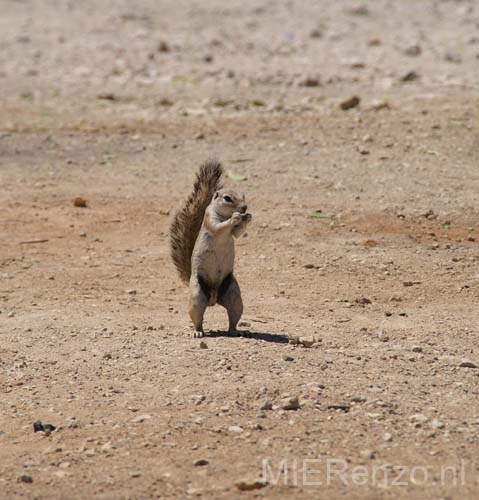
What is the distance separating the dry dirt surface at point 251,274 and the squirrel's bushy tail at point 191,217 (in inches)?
17.0

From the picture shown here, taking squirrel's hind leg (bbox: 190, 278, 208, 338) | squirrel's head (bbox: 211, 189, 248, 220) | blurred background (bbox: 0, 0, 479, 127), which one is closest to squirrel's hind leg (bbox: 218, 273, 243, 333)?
squirrel's hind leg (bbox: 190, 278, 208, 338)

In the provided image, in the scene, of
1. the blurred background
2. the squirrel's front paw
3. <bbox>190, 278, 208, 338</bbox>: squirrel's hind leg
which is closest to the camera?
the squirrel's front paw

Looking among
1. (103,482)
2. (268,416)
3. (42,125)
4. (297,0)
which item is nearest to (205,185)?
(268,416)

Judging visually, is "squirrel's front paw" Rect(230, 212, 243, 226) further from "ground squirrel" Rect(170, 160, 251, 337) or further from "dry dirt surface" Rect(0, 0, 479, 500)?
"dry dirt surface" Rect(0, 0, 479, 500)

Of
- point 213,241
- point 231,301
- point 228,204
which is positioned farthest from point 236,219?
point 231,301

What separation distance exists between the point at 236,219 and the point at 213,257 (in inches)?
16.4

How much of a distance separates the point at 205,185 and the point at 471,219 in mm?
3332

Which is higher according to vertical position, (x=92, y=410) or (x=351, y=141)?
(x=351, y=141)

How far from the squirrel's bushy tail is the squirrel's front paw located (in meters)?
0.63

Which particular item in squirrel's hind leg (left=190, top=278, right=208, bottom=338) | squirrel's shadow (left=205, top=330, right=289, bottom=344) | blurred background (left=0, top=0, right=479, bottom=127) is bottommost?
squirrel's shadow (left=205, top=330, right=289, bottom=344)

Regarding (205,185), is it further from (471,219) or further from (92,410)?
(471,219)

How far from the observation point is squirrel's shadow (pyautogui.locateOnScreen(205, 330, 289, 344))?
7078 mm

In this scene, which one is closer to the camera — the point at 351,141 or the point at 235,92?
the point at 351,141

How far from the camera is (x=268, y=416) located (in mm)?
5879
